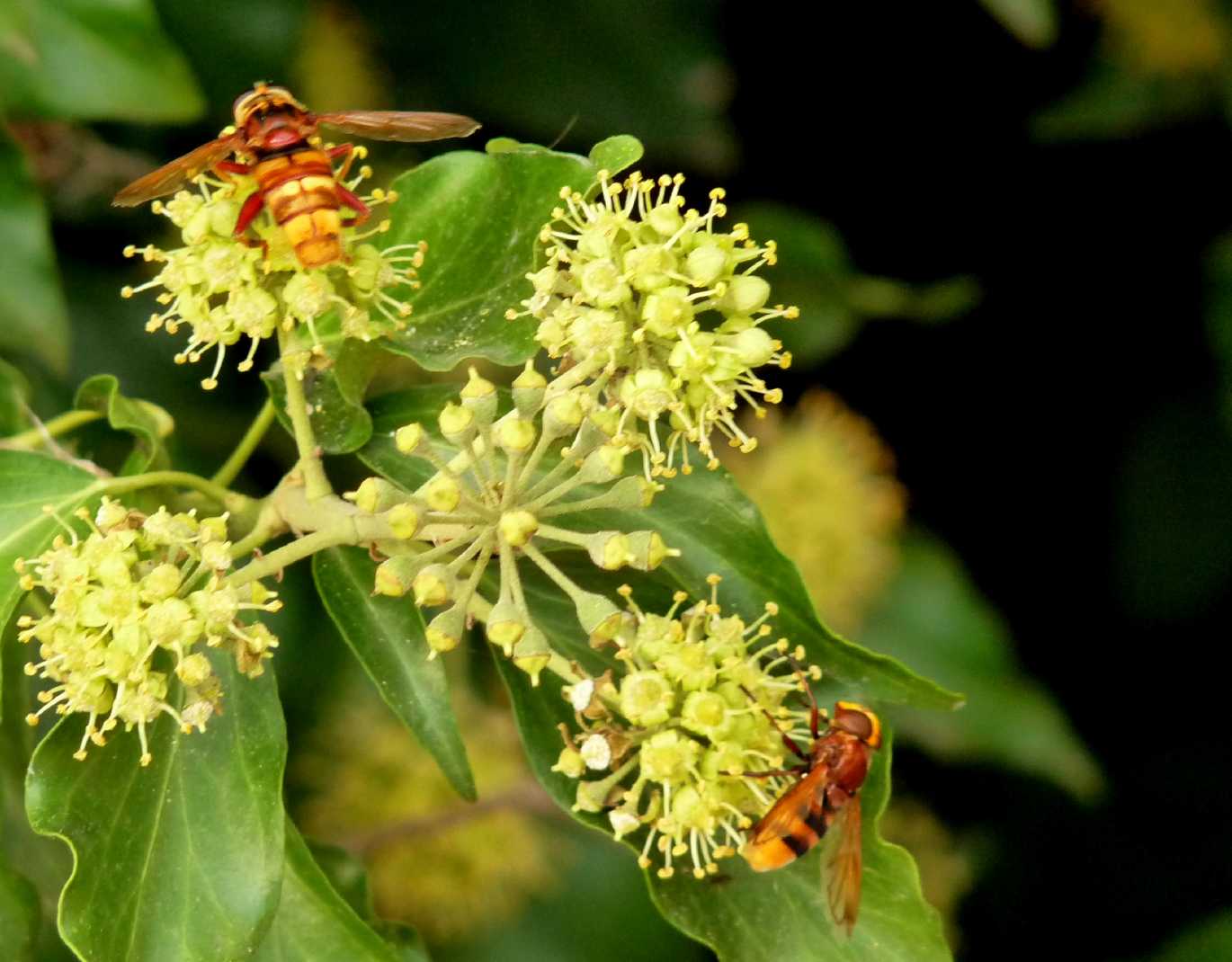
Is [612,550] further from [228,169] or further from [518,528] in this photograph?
[228,169]

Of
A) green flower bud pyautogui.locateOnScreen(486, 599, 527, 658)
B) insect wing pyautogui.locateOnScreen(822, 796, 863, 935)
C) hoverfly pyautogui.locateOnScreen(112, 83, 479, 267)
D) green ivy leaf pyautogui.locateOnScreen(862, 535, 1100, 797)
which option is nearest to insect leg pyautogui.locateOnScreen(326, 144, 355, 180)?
hoverfly pyautogui.locateOnScreen(112, 83, 479, 267)

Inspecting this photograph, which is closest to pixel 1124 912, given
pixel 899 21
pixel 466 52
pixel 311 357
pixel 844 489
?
pixel 844 489

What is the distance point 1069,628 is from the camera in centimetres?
376

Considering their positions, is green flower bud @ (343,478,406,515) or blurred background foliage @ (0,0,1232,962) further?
blurred background foliage @ (0,0,1232,962)

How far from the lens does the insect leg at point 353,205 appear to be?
1601 mm

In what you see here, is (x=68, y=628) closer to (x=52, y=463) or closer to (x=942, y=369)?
(x=52, y=463)

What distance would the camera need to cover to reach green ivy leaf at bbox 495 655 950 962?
1682 millimetres

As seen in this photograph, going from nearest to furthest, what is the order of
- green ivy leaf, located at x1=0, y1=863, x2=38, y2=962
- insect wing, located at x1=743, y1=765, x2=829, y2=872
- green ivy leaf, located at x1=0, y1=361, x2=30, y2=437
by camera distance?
insect wing, located at x1=743, y1=765, x2=829, y2=872 < green ivy leaf, located at x1=0, y1=863, x2=38, y2=962 < green ivy leaf, located at x1=0, y1=361, x2=30, y2=437

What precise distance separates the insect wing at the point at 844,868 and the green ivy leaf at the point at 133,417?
876mm

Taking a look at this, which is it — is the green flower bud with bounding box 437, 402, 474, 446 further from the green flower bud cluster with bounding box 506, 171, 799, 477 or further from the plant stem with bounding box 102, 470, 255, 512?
the plant stem with bounding box 102, 470, 255, 512

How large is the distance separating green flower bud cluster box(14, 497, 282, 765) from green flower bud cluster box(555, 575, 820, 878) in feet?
1.11

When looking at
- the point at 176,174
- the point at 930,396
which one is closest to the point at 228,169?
the point at 176,174

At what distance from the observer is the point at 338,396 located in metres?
1.81

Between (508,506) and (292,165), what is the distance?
0.39 m
